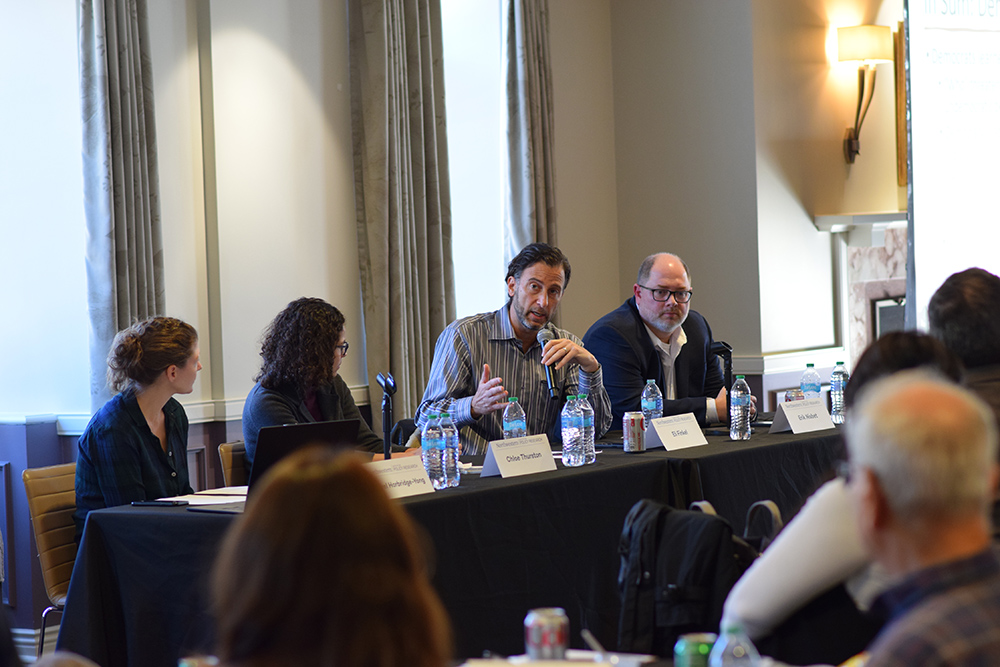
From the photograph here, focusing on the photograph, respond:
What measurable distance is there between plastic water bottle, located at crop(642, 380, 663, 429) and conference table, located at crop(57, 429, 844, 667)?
455 mm

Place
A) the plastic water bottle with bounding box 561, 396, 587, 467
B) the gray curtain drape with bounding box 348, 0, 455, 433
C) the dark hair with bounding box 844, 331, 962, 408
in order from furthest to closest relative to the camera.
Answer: the gray curtain drape with bounding box 348, 0, 455, 433 < the plastic water bottle with bounding box 561, 396, 587, 467 < the dark hair with bounding box 844, 331, 962, 408

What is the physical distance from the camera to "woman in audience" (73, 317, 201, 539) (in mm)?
3025

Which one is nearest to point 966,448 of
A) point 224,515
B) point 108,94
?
point 224,515

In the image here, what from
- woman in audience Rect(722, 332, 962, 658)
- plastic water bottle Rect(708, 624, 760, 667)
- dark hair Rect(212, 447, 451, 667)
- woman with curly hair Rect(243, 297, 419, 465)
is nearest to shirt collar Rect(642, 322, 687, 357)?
woman with curly hair Rect(243, 297, 419, 465)

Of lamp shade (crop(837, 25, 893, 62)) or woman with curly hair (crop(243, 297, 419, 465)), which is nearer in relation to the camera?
woman with curly hair (crop(243, 297, 419, 465))

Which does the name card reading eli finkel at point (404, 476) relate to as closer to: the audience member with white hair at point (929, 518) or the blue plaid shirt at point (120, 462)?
the blue plaid shirt at point (120, 462)

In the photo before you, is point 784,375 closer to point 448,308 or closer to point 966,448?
point 448,308

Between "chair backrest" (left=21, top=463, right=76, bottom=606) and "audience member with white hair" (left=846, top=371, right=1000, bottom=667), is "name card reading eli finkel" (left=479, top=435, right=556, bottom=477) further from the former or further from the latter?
"audience member with white hair" (left=846, top=371, right=1000, bottom=667)

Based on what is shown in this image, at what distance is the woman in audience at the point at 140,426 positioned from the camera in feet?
9.93

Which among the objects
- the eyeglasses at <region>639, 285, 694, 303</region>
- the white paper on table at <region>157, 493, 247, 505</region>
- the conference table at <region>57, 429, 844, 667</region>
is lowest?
the conference table at <region>57, 429, 844, 667</region>

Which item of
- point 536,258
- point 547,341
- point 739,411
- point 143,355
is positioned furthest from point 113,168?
point 739,411

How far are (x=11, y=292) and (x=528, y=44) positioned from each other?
2.88m

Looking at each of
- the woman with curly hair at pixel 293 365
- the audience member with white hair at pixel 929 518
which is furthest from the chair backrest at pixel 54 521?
the audience member with white hair at pixel 929 518

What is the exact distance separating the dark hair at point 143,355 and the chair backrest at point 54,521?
0.30m
